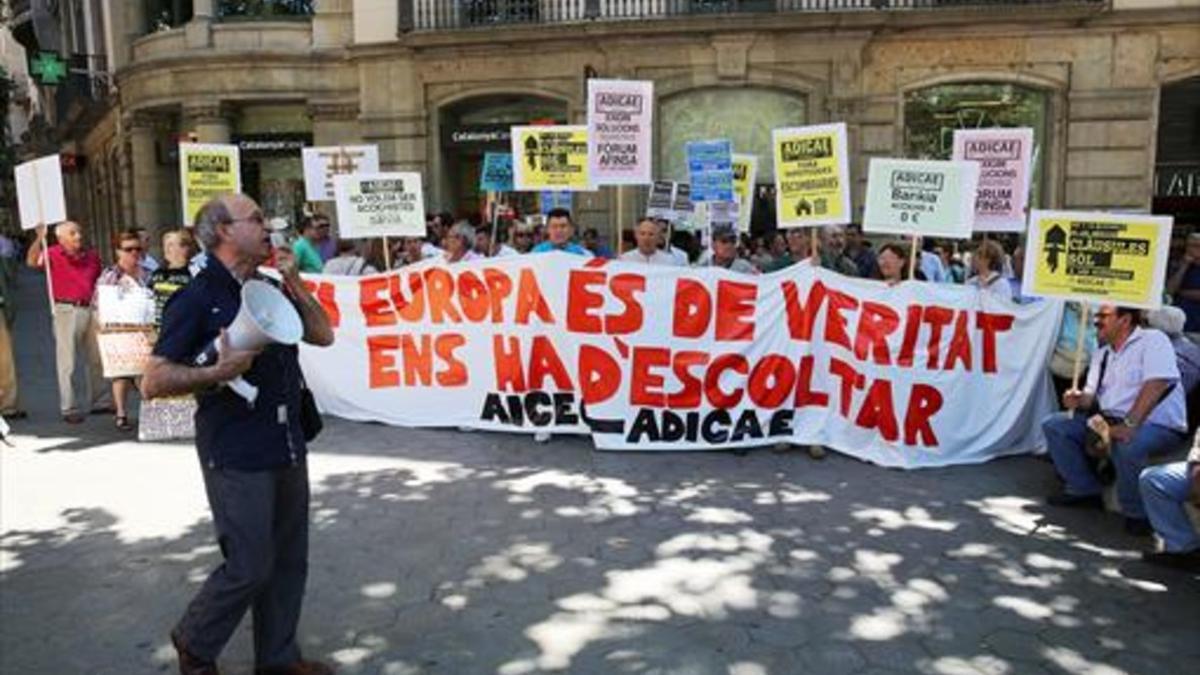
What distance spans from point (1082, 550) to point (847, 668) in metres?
2.13

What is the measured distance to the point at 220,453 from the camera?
357 cm

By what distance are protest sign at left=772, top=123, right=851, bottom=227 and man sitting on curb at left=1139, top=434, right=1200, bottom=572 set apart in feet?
10.3

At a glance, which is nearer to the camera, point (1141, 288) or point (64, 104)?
point (1141, 288)

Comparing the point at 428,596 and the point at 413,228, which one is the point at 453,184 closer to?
the point at 413,228

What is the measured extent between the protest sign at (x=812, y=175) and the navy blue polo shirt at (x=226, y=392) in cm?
505

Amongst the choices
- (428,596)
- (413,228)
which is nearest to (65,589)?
(428,596)

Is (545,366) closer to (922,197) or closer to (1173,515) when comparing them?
(922,197)

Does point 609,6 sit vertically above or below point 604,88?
above

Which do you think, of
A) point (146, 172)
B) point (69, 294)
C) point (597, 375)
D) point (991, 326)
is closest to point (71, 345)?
point (69, 294)

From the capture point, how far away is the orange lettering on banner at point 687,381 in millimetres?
7543

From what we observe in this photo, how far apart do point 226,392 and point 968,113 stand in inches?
622

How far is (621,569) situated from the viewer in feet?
16.7

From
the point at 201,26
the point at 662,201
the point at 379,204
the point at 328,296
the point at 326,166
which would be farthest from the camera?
the point at 201,26

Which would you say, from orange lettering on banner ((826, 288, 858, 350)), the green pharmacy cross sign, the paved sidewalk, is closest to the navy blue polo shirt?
the paved sidewalk
